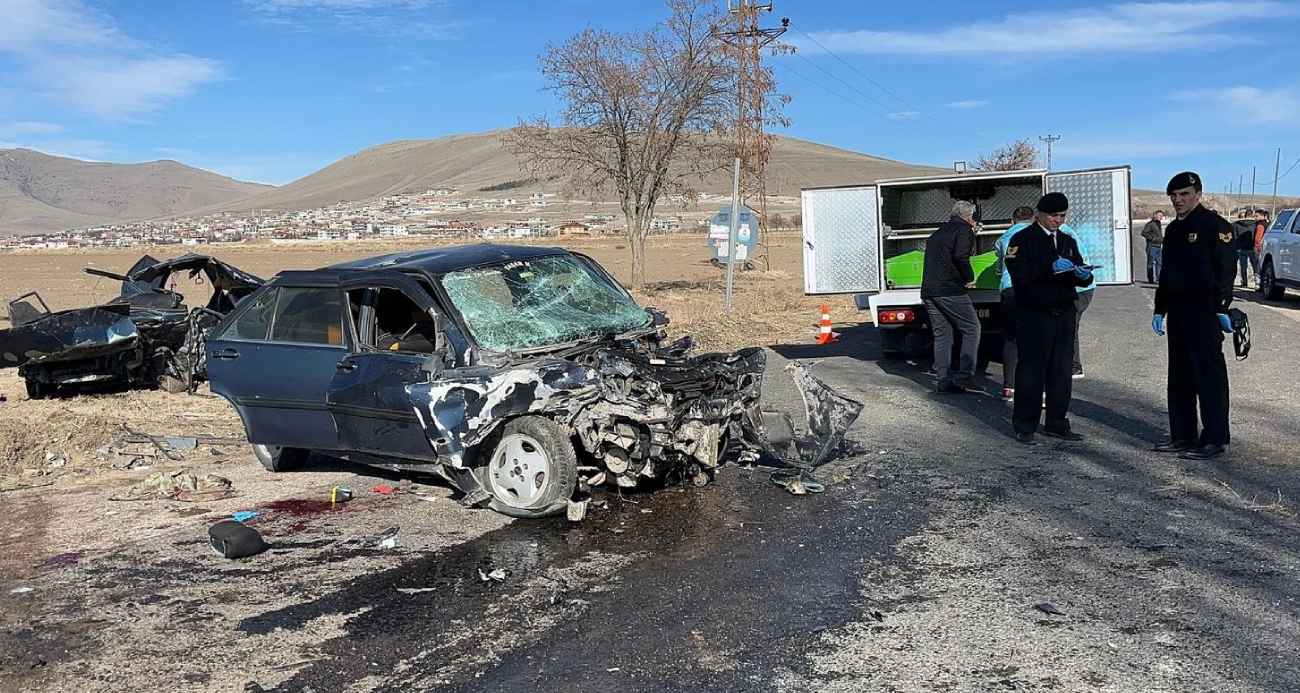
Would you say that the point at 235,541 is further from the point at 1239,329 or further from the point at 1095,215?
the point at 1095,215

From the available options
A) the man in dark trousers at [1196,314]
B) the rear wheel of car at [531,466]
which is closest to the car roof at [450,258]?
the rear wheel of car at [531,466]

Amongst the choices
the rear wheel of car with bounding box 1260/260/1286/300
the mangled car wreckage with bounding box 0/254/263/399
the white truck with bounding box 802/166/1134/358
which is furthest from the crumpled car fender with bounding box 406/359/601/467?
the rear wheel of car with bounding box 1260/260/1286/300

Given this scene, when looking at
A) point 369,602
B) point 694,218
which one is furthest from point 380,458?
point 694,218

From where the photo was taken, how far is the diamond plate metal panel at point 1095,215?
11.0 m

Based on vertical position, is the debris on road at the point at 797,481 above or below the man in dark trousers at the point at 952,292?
below

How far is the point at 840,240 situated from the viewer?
1225 cm

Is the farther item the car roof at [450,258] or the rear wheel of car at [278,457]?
the rear wheel of car at [278,457]

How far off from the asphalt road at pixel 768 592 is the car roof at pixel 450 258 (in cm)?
154

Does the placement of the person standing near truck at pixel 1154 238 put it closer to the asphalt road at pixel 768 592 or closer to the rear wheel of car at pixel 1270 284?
the rear wheel of car at pixel 1270 284

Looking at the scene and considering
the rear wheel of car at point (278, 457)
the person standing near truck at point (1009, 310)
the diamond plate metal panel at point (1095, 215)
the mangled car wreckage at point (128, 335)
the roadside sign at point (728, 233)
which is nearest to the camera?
the rear wheel of car at point (278, 457)

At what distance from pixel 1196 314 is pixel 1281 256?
45.8 ft

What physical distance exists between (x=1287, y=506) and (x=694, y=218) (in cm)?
12230

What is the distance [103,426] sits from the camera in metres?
9.25

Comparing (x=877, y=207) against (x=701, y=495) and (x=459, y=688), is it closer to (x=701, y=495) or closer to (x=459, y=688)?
(x=701, y=495)
